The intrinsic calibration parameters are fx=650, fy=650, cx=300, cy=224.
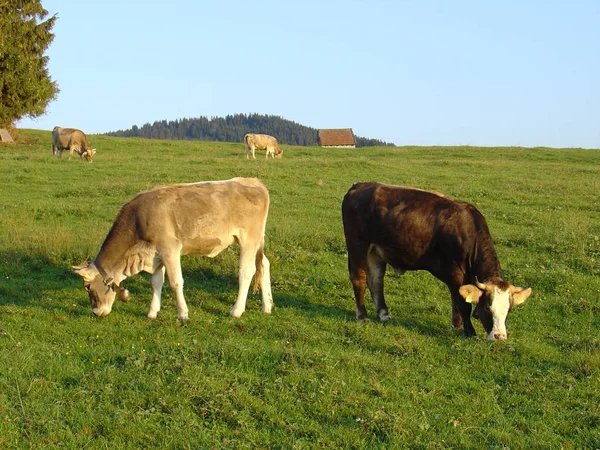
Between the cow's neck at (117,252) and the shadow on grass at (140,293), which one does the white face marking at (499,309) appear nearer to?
the shadow on grass at (140,293)

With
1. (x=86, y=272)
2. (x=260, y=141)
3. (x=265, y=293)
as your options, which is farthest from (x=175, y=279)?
(x=260, y=141)

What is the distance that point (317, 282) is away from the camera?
1227 cm

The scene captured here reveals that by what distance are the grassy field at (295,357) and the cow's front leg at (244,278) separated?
0.89 feet

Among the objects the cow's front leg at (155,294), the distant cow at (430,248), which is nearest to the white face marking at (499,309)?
the distant cow at (430,248)

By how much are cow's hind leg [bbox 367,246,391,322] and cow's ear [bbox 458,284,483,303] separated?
1622 mm

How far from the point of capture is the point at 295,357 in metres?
7.68

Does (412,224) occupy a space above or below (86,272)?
above

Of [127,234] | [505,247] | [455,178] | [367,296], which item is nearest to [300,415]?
[127,234]

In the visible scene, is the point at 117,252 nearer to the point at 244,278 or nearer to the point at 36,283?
the point at 244,278

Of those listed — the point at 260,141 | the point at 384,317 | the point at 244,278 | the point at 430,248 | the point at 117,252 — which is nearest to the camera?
the point at 117,252

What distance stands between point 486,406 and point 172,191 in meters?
5.76

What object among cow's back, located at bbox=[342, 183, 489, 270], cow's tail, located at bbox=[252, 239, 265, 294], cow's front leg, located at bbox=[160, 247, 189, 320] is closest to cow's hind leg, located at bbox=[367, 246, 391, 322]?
cow's back, located at bbox=[342, 183, 489, 270]

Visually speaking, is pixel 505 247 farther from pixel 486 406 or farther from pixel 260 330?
pixel 486 406

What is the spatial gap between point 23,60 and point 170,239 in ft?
93.7
